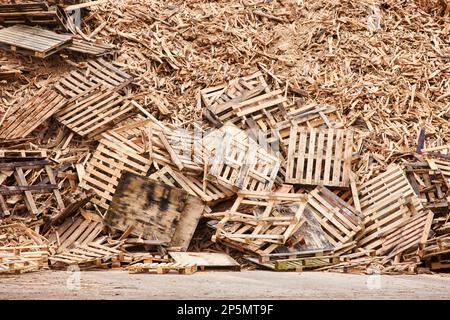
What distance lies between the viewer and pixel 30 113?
1415cm

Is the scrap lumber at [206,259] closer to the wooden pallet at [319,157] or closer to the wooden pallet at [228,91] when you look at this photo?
the wooden pallet at [319,157]

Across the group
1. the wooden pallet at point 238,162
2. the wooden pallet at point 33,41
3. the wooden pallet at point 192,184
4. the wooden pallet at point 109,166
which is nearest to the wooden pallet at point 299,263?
the wooden pallet at point 192,184

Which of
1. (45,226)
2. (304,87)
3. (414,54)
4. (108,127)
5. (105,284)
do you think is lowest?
(105,284)

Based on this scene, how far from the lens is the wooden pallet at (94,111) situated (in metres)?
14.1

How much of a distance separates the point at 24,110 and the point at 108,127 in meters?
1.64

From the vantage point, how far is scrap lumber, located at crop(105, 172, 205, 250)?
40.9 ft

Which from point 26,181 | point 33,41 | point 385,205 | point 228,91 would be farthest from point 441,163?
point 33,41

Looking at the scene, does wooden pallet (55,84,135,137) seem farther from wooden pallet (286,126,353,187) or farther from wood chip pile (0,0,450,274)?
wooden pallet (286,126,353,187)

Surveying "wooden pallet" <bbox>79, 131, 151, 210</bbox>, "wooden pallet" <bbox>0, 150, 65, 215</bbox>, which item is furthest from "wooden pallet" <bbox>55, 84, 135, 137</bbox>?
"wooden pallet" <bbox>0, 150, 65, 215</bbox>

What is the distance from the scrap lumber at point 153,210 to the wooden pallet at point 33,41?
3.91 meters

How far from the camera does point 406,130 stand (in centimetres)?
1480

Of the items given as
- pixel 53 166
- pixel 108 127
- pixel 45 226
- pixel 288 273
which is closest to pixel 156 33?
pixel 108 127

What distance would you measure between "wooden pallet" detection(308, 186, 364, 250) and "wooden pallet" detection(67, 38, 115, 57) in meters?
5.54

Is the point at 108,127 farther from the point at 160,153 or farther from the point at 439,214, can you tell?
the point at 439,214
